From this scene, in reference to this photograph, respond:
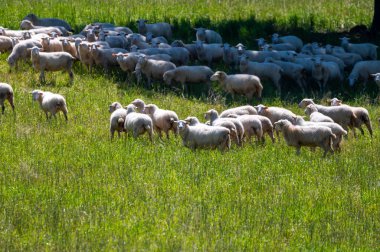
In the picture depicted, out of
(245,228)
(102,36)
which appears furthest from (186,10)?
(245,228)

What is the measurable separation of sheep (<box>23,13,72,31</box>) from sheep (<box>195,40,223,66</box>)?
520 cm

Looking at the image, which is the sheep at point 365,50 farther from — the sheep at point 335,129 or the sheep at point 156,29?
the sheep at point 335,129

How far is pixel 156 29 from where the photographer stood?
2834cm

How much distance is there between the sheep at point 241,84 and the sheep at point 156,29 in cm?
709

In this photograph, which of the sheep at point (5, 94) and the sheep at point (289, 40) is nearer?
the sheep at point (5, 94)

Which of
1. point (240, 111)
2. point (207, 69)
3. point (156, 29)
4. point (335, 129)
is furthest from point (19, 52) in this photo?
point (335, 129)

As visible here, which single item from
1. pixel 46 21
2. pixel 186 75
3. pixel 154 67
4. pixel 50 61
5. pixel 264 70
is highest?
pixel 50 61

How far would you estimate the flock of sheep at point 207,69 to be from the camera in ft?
53.9

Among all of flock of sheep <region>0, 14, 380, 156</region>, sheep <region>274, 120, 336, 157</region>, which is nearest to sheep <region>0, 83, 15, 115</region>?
flock of sheep <region>0, 14, 380, 156</region>

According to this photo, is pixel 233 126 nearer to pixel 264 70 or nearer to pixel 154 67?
pixel 154 67

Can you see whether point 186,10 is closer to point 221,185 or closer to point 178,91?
point 178,91

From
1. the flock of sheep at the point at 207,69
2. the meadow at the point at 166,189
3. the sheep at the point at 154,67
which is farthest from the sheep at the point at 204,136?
the sheep at the point at 154,67

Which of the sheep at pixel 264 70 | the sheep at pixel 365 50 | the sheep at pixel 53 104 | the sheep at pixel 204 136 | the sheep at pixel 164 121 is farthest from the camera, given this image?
the sheep at pixel 365 50

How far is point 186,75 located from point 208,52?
10.4 feet
